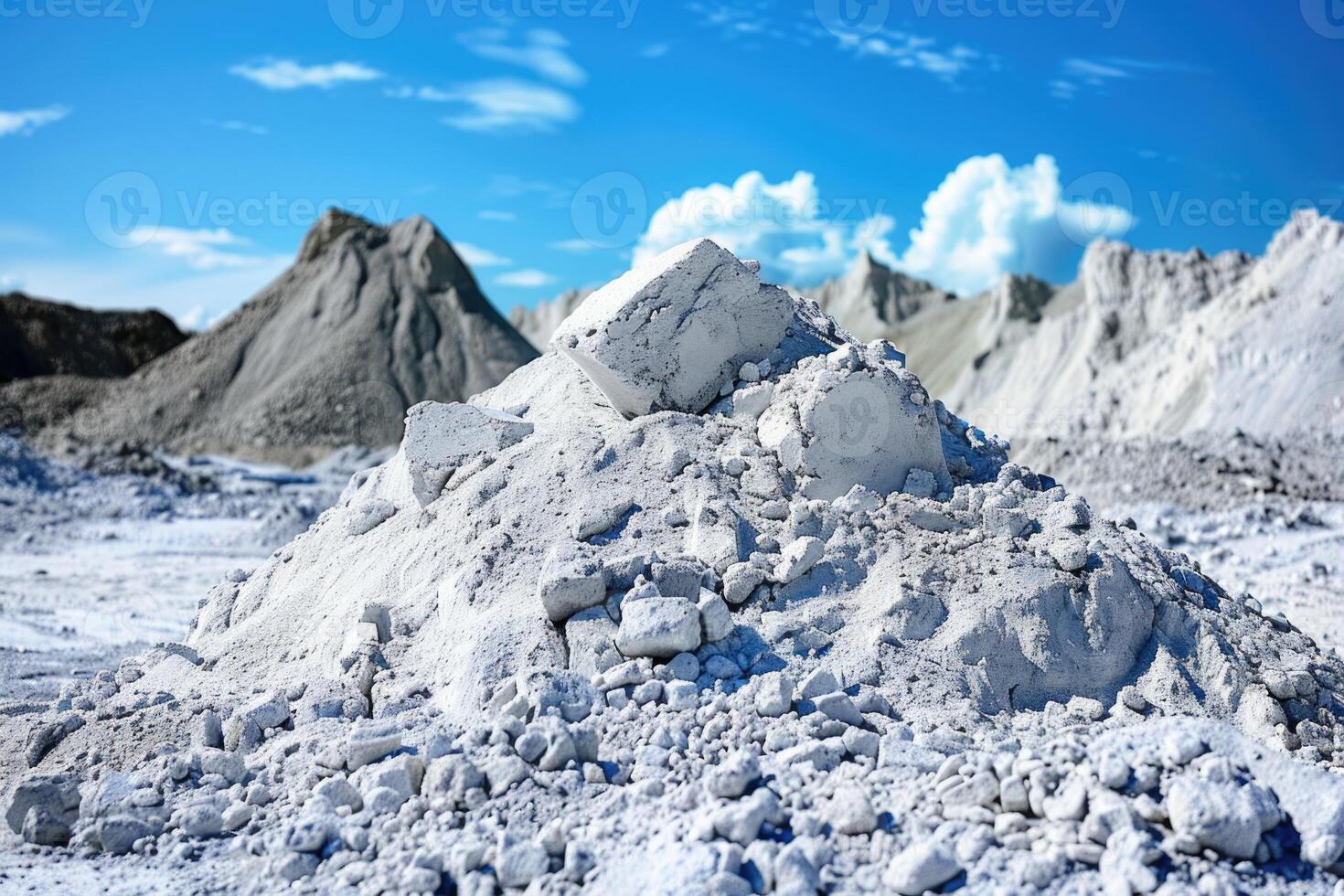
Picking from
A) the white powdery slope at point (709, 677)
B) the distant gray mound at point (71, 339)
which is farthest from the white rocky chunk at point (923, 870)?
the distant gray mound at point (71, 339)

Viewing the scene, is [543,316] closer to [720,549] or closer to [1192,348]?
[1192,348]

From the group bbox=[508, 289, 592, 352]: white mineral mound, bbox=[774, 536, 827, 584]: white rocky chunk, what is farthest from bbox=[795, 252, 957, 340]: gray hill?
bbox=[774, 536, 827, 584]: white rocky chunk

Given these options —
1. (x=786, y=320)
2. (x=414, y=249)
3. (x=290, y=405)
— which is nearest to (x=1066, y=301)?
(x=414, y=249)

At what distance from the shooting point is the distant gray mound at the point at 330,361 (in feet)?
93.2

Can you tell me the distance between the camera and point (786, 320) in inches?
228

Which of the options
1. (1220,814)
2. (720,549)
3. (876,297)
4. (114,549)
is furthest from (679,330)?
(876,297)

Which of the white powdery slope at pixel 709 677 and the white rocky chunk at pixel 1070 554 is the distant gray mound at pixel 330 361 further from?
the white rocky chunk at pixel 1070 554

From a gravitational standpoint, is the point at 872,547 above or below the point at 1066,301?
below

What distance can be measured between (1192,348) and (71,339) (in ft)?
120

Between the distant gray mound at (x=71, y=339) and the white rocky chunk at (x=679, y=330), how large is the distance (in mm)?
37008

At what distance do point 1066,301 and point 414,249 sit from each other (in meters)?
28.5

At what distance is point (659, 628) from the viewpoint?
13.0 ft

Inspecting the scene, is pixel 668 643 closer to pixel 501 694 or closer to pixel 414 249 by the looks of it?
pixel 501 694

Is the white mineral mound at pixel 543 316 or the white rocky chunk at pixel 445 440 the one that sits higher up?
the white mineral mound at pixel 543 316
